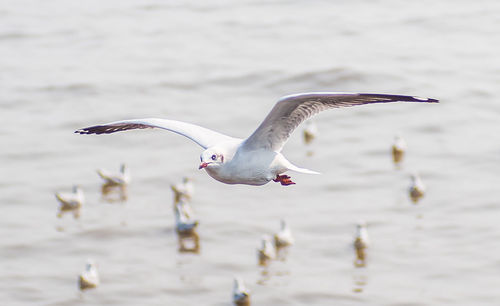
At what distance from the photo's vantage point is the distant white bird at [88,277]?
2480 cm

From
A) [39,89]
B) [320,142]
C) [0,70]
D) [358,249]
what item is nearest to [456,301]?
[358,249]

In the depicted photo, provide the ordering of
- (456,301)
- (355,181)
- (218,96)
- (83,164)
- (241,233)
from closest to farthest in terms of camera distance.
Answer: (456,301)
(241,233)
(355,181)
(83,164)
(218,96)

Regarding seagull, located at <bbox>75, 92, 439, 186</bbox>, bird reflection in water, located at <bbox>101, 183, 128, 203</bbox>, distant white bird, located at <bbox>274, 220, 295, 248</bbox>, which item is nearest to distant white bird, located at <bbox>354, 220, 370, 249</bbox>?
distant white bird, located at <bbox>274, 220, 295, 248</bbox>

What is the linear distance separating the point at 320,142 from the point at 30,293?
1048 cm

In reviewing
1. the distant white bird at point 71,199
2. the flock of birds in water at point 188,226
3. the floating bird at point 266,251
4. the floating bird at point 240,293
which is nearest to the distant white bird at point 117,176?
the flock of birds in water at point 188,226

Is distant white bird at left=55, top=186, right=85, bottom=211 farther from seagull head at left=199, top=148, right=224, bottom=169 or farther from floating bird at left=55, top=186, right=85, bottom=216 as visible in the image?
seagull head at left=199, top=148, right=224, bottom=169

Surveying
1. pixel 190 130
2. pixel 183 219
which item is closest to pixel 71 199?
pixel 183 219

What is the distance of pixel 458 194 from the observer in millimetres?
28047

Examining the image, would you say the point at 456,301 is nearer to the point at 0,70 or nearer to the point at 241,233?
the point at 241,233

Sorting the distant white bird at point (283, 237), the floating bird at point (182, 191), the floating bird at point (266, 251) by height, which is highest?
the floating bird at point (182, 191)

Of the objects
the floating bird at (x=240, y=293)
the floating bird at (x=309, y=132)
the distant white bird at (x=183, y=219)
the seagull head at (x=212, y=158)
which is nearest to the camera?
the seagull head at (x=212, y=158)

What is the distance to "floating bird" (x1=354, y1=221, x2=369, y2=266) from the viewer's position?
2556 centimetres

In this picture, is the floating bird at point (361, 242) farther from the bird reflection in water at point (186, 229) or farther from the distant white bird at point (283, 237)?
the bird reflection in water at point (186, 229)

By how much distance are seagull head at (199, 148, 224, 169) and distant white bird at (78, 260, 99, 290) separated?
14.0 metres
